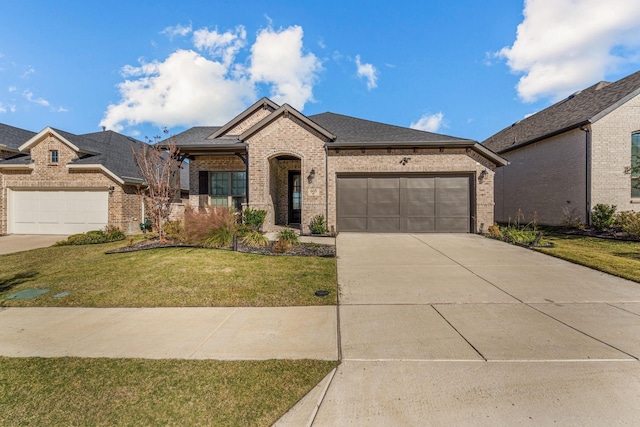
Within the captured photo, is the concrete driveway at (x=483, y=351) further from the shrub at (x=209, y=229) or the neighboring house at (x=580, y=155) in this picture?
the neighboring house at (x=580, y=155)

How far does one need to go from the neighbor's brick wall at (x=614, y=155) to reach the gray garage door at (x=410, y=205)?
644cm

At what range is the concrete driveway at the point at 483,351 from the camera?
244 cm

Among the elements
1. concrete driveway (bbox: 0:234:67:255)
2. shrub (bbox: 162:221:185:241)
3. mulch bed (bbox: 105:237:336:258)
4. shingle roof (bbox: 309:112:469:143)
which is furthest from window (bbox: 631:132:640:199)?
concrete driveway (bbox: 0:234:67:255)

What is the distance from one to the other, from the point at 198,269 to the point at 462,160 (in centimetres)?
1199

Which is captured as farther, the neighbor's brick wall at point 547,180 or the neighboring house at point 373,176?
the neighbor's brick wall at point 547,180

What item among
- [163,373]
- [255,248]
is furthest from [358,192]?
[163,373]

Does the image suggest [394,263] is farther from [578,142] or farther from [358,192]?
[578,142]

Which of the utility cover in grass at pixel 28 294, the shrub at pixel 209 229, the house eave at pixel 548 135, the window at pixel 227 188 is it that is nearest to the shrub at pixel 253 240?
the shrub at pixel 209 229

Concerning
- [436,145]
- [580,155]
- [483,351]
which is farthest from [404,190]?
[483,351]

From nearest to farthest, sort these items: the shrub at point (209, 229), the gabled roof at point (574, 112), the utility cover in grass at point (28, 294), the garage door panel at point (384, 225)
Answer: the utility cover in grass at point (28, 294), the shrub at point (209, 229), the garage door panel at point (384, 225), the gabled roof at point (574, 112)

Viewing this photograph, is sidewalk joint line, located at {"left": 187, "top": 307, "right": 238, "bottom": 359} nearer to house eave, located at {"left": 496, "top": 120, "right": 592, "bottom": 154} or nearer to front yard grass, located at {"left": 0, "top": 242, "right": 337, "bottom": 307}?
front yard grass, located at {"left": 0, "top": 242, "right": 337, "bottom": 307}

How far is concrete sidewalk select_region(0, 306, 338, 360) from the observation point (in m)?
3.39

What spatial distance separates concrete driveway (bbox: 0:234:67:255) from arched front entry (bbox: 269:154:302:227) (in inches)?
382

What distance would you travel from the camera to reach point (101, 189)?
14555 millimetres
